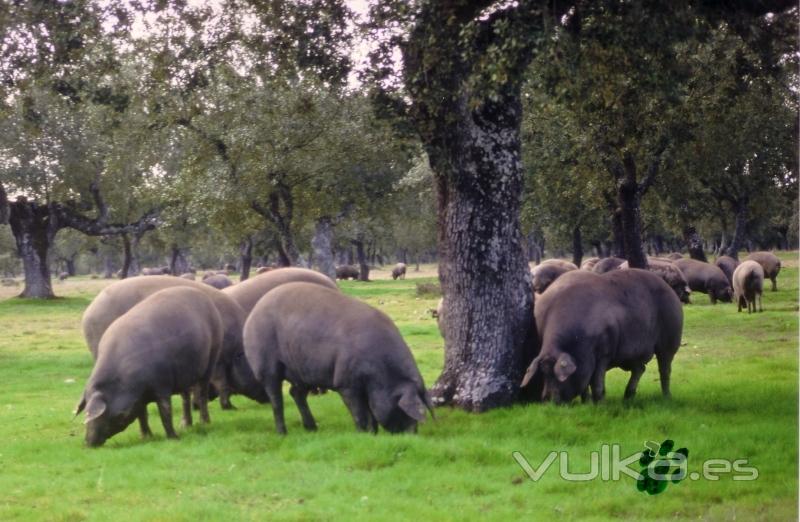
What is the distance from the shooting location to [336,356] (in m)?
11.4

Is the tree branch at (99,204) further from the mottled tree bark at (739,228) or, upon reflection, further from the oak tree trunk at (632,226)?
the mottled tree bark at (739,228)

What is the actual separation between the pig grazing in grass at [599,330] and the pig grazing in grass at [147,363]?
4207 millimetres

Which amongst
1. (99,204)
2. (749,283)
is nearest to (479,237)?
(749,283)

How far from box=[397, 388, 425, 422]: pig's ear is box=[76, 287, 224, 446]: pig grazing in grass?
286 cm

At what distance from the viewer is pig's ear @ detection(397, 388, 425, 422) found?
10.7m

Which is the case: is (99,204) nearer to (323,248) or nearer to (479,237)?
(323,248)

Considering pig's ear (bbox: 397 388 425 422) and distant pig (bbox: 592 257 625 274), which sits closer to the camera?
pig's ear (bbox: 397 388 425 422)

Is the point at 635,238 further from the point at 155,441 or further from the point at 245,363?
the point at 155,441

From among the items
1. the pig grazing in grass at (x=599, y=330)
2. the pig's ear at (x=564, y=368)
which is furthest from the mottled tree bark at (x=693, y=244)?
the pig's ear at (x=564, y=368)

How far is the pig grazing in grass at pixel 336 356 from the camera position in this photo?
11.1 meters

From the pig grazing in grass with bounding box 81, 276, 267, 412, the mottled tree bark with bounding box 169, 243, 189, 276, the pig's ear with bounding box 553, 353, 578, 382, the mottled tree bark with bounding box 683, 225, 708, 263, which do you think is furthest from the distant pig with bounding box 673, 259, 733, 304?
the mottled tree bark with bounding box 169, 243, 189, 276

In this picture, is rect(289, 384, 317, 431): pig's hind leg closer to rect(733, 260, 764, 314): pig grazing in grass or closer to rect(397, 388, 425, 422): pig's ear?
rect(397, 388, 425, 422): pig's ear

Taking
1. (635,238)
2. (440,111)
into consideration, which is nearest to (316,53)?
(440,111)

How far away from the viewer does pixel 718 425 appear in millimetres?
10969
